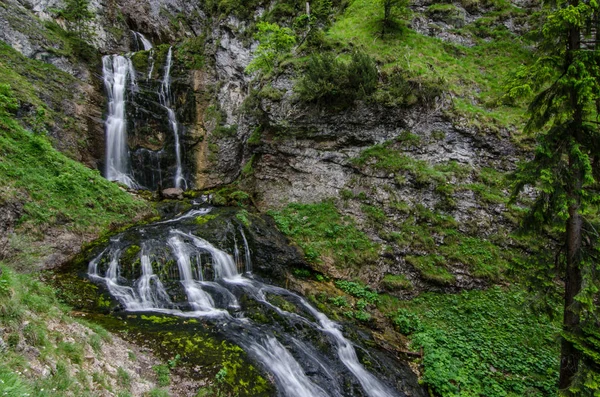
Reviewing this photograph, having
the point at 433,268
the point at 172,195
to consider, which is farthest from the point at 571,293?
the point at 172,195

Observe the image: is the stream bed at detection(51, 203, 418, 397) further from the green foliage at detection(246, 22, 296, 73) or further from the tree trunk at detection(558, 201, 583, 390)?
the green foliage at detection(246, 22, 296, 73)

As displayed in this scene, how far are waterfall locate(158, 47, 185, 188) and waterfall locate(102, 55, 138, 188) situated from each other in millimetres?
2058

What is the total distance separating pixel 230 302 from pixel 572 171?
845cm

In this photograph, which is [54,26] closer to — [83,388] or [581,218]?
[83,388]

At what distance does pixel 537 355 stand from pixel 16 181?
53.0ft

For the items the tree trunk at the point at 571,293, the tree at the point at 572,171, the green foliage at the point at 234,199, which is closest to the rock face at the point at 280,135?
the green foliage at the point at 234,199

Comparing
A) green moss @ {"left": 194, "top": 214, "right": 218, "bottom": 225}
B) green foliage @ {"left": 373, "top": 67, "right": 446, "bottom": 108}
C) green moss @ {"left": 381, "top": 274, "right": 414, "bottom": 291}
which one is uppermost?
green foliage @ {"left": 373, "top": 67, "right": 446, "bottom": 108}

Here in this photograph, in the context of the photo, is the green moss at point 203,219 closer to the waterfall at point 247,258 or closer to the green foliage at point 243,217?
the green foliage at point 243,217

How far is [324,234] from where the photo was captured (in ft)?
41.8

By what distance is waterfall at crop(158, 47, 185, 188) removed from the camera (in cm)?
1992

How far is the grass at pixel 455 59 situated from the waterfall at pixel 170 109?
38.9 ft

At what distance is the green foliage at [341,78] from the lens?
13.9 metres

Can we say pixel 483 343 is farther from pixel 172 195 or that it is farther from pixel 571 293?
pixel 172 195

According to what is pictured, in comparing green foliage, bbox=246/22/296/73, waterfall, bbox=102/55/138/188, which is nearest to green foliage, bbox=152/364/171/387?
waterfall, bbox=102/55/138/188
